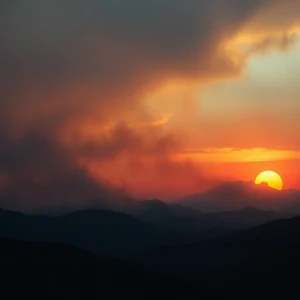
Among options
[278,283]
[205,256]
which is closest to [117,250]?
[205,256]

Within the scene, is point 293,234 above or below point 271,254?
above

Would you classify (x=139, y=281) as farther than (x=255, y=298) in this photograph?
No

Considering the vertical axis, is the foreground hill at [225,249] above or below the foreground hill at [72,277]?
above

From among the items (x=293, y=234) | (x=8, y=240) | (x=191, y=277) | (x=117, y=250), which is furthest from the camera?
(x=117, y=250)

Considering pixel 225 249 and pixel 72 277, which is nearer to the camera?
pixel 72 277

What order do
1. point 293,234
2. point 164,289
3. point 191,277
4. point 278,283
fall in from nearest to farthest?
point 164,289 → point 278,283 → point 191,277 → point 293,234

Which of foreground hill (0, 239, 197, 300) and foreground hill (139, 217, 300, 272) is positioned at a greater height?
foreground hill (139, 217, 300, 272)

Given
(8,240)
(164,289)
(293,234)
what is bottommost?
(164,289)

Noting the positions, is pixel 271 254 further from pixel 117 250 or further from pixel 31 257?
pixel 117 250

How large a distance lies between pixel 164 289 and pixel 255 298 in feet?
58.8

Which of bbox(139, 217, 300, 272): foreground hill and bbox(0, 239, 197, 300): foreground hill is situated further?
bbox(139, 217, 300, 272): foreground hill

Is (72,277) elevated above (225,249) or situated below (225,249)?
below

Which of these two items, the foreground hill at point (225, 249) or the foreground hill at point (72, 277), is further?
the foreground hill at point (225, 249)

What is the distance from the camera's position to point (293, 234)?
120 metres
